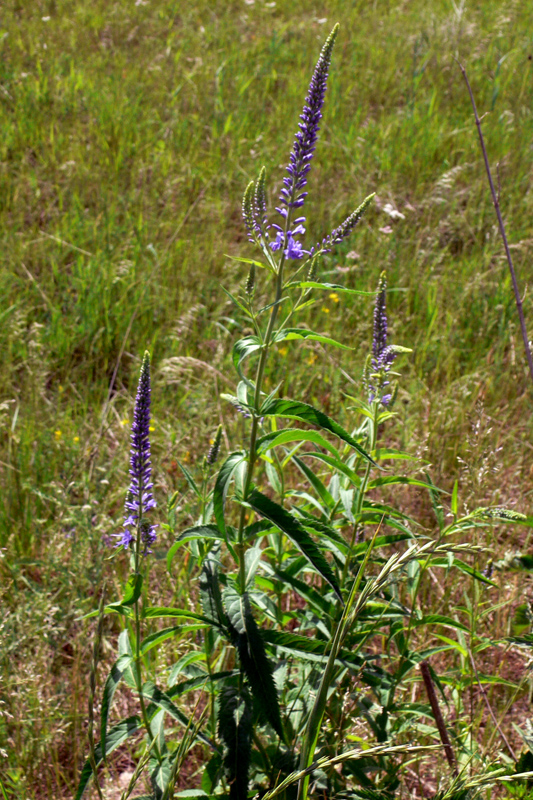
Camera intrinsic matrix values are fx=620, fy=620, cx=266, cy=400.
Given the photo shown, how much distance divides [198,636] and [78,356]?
1879mm

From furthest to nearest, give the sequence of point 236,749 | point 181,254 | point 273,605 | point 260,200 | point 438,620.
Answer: point 181,254 < point 273,605 < point 438,620 < point 260,200 < point 236,749

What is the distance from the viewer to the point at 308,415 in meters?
1.39

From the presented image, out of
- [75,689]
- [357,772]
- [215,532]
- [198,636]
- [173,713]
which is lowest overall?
[198,636]

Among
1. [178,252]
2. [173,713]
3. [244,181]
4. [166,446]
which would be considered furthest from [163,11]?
[173,713]

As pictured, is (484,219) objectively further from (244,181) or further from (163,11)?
(163,11)

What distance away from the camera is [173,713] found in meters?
1.53

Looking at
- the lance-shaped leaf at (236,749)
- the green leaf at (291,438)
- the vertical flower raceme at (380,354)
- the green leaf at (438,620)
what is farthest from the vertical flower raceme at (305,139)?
the lance-shaped leaf at (236,749)

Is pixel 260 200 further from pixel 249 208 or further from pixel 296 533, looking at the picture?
pixel 296 533

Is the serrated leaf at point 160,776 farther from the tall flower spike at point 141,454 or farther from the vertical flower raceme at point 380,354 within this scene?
the vertical flower raceme at point 380,354

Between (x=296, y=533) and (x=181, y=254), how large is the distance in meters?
3.20

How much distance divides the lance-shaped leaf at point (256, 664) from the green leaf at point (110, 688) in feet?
Answer: 0.97

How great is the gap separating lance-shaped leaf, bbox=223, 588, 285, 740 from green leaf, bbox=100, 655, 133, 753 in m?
0.29

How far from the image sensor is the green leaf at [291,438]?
1.39m

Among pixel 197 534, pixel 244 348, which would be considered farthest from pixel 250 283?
pixel 197 534
